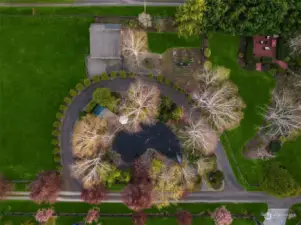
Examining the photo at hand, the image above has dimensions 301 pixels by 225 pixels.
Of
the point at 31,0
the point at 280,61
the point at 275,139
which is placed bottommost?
the point at 275,139

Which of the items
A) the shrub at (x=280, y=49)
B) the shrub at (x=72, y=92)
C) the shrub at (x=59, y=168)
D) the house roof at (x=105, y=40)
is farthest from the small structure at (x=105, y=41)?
the shrub at (x=280, y=49)

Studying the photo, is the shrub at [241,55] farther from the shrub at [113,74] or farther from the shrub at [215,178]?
the shrub at [113,74]

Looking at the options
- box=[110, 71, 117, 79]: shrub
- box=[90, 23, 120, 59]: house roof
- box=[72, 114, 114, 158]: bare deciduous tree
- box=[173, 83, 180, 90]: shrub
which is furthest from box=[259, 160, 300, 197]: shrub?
box=[90, 23, 120, 59]: house roof

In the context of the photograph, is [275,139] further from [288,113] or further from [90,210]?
[90,210]

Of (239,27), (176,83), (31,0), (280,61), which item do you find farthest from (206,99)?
(31,0)

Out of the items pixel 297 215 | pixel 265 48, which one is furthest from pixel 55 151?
pixel 297 215

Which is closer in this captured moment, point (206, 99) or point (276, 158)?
point (206, 99)

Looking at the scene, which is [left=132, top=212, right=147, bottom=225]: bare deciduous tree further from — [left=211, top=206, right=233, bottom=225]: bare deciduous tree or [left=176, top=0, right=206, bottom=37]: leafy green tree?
[left=176, top=0, right=206, bottom=37]: leafy green tree
